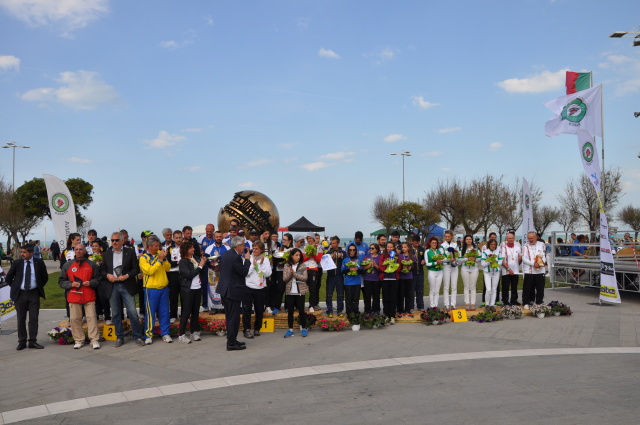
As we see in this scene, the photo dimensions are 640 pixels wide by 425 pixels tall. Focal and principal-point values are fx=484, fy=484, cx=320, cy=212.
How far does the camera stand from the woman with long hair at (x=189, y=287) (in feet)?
31.5

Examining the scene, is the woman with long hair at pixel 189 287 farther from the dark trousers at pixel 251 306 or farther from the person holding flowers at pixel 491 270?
the person holding flowers at pixel 491 270

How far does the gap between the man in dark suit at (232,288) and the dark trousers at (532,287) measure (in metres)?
7.94

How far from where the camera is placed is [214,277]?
11.3 m

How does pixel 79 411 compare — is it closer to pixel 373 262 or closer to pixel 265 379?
pixel 265 379

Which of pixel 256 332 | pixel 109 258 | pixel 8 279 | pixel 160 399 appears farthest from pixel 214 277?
pixel 160 399

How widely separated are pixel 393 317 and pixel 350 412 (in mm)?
6076

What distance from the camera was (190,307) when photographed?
9.85 meters

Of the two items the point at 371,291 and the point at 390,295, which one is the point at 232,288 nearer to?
the point at 371,291

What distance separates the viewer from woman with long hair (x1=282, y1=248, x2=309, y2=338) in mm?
10211

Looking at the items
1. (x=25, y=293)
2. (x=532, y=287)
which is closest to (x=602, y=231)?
(x=532, y=287)

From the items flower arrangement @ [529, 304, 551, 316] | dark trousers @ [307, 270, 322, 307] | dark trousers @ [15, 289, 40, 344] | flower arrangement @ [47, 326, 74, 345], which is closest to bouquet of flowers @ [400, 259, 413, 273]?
dark trousers @ [307, 270, 322, 307]

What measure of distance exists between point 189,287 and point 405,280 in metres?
5.19

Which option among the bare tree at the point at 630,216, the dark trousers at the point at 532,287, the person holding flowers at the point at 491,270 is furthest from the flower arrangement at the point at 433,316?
the bare tree at the point at 630,216

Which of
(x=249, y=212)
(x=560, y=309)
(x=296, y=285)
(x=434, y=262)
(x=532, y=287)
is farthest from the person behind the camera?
(x=249, y=212)
